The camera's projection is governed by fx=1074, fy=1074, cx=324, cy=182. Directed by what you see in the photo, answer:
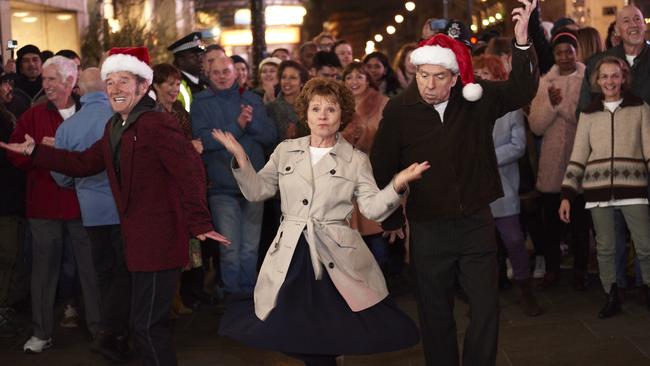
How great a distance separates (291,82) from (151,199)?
4078 millimetres

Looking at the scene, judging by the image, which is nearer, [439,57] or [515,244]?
[439,57]

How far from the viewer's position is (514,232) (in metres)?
9.26

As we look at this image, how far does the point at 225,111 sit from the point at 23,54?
201 inches

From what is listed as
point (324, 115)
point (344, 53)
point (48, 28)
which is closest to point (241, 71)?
point (344, 53)

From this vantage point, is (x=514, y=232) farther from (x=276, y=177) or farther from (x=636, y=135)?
(x=276, y=177)

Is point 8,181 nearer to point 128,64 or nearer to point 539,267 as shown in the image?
point 128,64

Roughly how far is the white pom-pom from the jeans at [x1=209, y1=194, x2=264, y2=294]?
12.6ft

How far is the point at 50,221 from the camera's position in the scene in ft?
27.6

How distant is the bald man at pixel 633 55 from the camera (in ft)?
31.4

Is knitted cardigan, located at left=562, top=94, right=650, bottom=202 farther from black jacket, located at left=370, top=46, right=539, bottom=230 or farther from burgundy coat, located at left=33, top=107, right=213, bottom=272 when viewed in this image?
burgundy coat, located at left=33, top=107, right=213, bottom=272

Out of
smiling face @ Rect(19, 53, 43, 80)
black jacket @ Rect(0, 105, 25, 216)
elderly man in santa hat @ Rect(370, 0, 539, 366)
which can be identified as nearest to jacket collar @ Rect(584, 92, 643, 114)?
elderly man in santa hat @ Rect(370, 0, 539, 366)

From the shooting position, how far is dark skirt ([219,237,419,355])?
5.83m

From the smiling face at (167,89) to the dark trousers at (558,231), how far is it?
143 inches

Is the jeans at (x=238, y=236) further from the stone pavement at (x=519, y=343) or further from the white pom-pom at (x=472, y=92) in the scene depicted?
the white pom-pom at (x=472, y=92)
